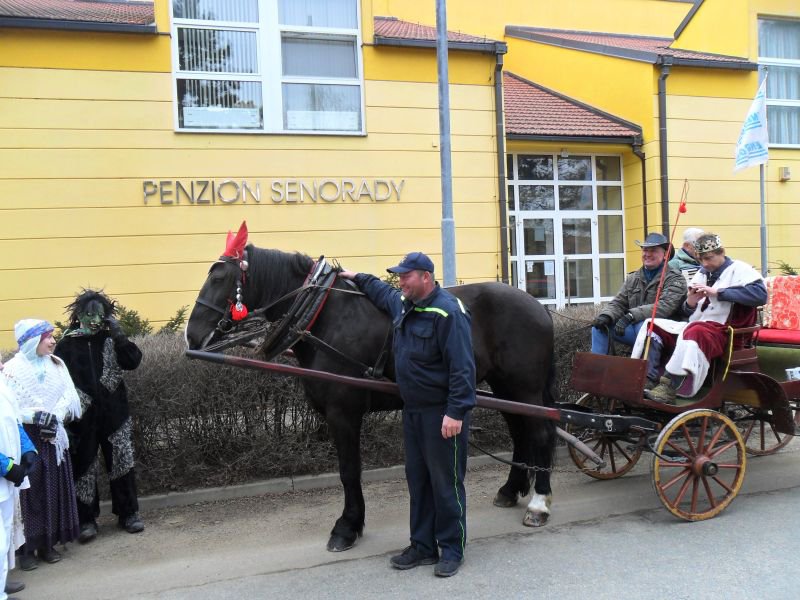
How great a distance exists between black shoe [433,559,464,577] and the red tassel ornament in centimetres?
196

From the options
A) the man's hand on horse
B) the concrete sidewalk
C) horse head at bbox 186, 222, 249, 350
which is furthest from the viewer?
the concrete sidewalk

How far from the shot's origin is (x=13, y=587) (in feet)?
12.6

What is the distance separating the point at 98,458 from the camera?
498cm

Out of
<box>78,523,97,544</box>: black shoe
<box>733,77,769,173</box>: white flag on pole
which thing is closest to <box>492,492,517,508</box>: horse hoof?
<box>78,523,97,544</box>: black shoe

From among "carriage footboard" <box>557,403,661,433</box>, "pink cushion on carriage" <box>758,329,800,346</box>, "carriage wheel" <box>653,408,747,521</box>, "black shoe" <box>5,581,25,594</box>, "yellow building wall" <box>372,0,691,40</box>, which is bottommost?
"black shoe" <box>5,581,25,594</box>

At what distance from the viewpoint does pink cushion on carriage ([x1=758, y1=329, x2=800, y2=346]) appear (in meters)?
5.52

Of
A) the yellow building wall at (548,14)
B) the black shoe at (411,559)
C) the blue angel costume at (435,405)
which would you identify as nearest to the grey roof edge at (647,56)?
the yellow building wall at (548,14)

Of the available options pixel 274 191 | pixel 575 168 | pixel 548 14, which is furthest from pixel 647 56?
pixel 274 191

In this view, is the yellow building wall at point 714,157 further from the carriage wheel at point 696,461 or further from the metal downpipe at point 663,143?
the carriage wheel at point 696,461

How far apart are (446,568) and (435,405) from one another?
96cm

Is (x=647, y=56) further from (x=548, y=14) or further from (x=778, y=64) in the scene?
(x=548, y=14)

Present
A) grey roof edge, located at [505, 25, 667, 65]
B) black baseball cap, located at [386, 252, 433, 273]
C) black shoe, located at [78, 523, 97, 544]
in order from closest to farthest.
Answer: black baseball cap, located at [386, 252, 433, 273] → black shoe, located at [78, 523, 97, 544] → grey roof edge, located at [505, 25, 667, 65]

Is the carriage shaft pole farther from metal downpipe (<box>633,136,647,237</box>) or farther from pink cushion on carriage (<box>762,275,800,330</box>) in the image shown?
metal downpipe (<box>633,136,647,237</box>)

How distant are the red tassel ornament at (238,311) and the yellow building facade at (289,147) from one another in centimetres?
592
